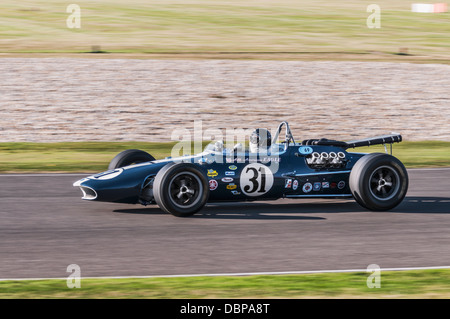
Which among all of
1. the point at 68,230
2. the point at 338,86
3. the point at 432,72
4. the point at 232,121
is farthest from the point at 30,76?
the point at 68,230

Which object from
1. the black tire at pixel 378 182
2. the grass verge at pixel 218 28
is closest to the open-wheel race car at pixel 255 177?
the black tire at pixel 378 182

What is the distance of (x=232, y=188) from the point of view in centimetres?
992

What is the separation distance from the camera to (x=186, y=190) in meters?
9.54

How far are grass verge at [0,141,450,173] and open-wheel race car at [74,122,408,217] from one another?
443 cm

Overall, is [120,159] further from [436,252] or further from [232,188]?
[436,252]

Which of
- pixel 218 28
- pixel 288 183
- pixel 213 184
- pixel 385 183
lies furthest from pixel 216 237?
pixel 218 28

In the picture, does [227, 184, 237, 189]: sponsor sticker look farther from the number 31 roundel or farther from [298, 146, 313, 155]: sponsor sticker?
[298, 146, 313, 155]: sponsor sticker

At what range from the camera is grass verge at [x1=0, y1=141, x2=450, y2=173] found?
14734 millimetres

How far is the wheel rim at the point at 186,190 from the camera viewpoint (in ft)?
31.1

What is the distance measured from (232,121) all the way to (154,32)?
16394mm

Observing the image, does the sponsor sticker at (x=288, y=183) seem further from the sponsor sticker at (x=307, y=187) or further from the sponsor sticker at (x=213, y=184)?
the sponsor sticker at (x=213, y=184)

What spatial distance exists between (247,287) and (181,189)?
3.21 m

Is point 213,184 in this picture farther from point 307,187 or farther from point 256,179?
point 307,187

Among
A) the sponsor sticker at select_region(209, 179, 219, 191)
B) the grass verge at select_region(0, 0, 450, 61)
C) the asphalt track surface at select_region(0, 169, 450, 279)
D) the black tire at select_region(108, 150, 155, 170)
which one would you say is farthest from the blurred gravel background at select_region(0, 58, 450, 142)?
the sponsor sticker at select_region(209, 179, 219, 191)
